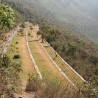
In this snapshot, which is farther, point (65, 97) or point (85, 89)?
point (85, 89)

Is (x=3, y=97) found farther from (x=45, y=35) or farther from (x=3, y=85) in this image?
(x=45, y=35)

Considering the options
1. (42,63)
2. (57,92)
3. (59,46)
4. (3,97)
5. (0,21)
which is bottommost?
(59,46)

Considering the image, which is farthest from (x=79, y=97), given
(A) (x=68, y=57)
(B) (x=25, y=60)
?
(A) (x=68, y=57)

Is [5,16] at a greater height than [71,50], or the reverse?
[5,16]

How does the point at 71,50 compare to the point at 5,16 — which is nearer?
the point at 5,16

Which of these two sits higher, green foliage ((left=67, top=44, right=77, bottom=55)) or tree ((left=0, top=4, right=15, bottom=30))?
tree ((left=0, top=4, right=15, bottom=30))

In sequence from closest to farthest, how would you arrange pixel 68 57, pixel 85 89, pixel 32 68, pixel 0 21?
pixel 85 89 → pixel 32 68 → pixel 0 21 → pixel 68 57

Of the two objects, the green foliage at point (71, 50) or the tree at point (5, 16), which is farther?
the green foliage at point (71, 50)

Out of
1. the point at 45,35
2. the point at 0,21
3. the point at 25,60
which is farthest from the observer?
the point at 45,35

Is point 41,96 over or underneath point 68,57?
over

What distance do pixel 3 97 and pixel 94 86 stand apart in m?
3.14

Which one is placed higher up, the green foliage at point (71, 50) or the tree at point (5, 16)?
the tree at point (5, 16)

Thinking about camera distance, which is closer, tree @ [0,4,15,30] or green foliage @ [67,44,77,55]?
Answer: tree @ [0,4,15,30]

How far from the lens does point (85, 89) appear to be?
792 cm
